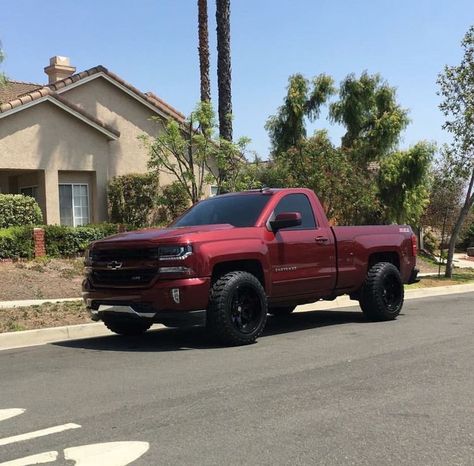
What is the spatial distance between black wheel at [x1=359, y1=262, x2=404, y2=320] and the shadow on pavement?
0.30 metres

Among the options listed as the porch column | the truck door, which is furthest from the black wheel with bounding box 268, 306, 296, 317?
the porch column

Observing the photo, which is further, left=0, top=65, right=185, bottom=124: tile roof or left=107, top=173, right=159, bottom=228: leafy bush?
left=107, top=173, right=159, bottom=228: leafy bush

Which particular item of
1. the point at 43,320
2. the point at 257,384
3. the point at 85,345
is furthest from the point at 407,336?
the point at 43,320

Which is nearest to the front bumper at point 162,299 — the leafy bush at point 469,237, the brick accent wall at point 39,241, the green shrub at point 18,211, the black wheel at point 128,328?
the black wheel at point 128,328

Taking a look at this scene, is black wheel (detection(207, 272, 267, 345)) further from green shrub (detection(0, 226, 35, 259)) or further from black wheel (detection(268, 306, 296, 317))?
green shrub (detection(0, 226, 35, 259))

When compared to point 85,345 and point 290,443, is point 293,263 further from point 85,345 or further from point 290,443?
point 290,443

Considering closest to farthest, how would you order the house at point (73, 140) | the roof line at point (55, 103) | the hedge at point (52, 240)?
the hedge at point (52, 240), the roof line at point (55, 103), the house at point (73, 140)

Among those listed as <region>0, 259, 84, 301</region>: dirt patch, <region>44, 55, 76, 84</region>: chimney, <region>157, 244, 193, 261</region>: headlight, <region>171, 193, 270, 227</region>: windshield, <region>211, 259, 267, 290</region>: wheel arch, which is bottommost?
<region>0, 259, 84, 301</region>: dirt patch

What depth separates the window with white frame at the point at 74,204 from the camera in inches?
845

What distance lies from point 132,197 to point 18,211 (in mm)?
4690

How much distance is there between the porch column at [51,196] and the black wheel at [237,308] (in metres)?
13.5

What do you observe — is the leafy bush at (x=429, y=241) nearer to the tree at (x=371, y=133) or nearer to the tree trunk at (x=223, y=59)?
the tree at (x=371, y=133)

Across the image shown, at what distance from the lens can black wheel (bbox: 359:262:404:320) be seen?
1026cm

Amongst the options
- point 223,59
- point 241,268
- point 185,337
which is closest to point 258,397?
point 241,268
